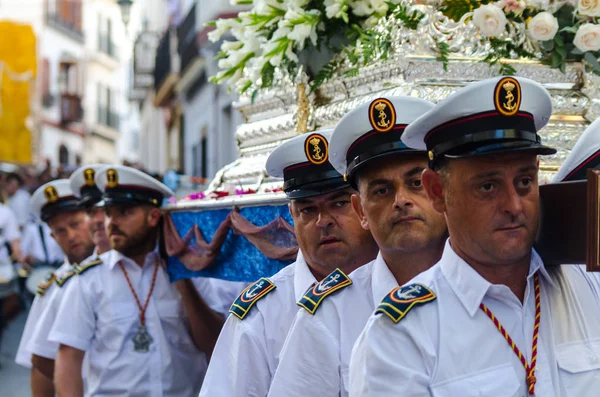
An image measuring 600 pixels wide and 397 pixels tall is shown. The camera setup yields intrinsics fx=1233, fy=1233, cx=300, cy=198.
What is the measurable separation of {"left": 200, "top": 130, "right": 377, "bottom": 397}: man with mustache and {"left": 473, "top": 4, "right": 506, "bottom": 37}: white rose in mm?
809

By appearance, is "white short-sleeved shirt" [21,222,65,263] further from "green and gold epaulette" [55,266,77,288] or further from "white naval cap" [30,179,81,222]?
"green and gold epaulette" [55,266,77,288]

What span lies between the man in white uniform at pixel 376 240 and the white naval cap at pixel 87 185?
123 inches

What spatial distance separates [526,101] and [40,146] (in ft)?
138

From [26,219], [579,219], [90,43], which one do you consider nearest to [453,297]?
[579,219]

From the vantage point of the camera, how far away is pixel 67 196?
7.59 m

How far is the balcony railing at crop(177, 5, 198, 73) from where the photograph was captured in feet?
65.1

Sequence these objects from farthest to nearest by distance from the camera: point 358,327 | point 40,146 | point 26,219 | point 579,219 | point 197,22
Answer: point 40,146, point 197,22, point 26,219, point 358,327, point 579,219

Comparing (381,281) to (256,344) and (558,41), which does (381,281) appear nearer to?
(256,344)

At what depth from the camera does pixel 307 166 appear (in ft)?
13.6

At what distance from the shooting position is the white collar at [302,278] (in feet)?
13.4

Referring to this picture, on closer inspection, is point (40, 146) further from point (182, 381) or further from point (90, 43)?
point (182, 381)

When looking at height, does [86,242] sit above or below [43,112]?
below

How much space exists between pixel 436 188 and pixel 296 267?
1.42 m

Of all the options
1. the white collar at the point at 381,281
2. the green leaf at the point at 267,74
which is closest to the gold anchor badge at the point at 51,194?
the green leaf at the point at 267,74
